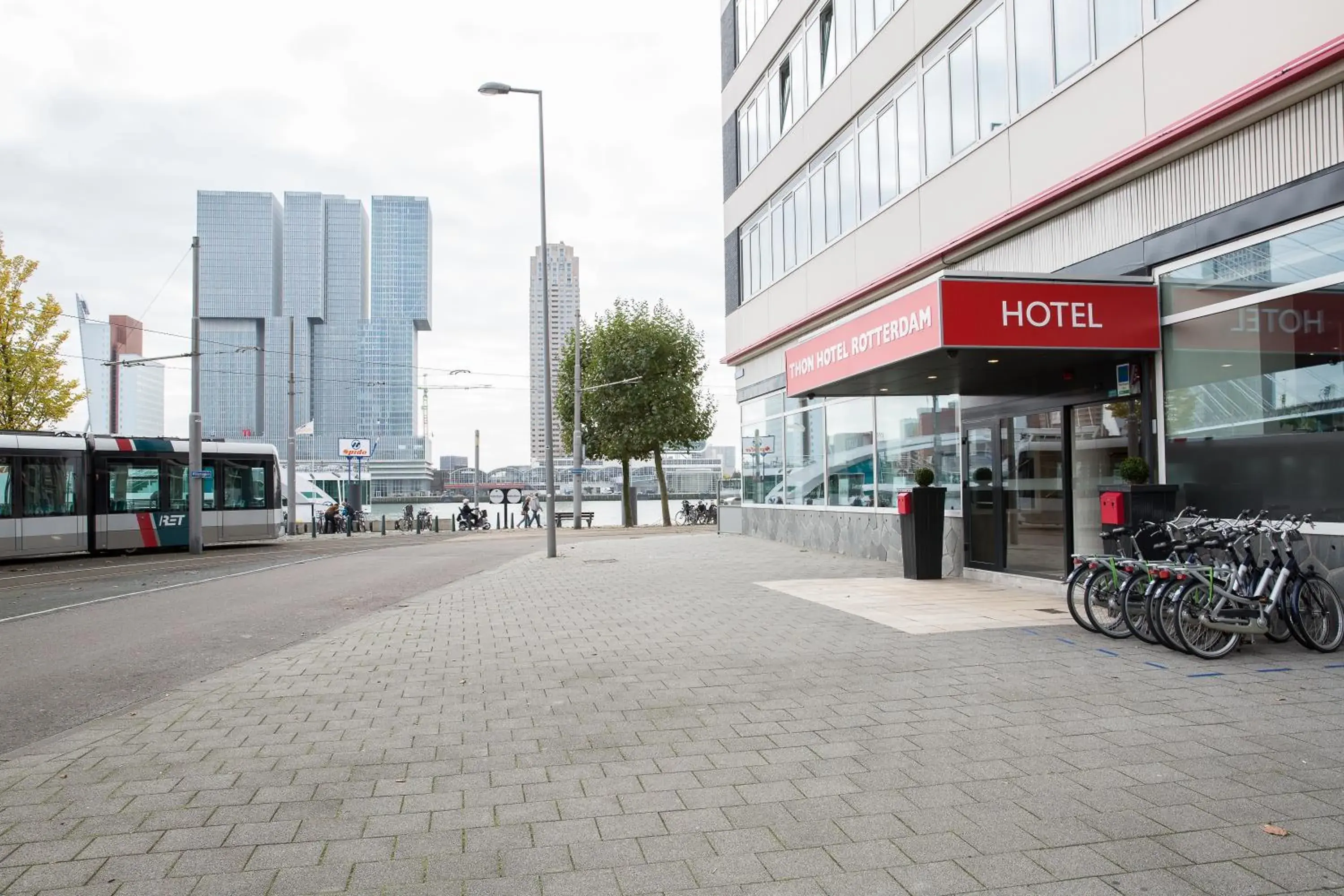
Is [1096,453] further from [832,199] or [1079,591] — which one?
[832,199]

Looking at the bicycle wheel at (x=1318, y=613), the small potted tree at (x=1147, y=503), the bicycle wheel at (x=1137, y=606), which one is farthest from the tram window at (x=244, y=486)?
the bicycle wheel at (x=1318, y=613)

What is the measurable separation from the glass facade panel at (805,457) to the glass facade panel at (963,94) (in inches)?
277

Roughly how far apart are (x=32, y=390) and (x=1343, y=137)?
31.9m

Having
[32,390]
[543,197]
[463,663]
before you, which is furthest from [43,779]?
[32,390]

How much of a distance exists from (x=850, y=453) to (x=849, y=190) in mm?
4986

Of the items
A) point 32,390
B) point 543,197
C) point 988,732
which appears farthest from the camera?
point 32,390

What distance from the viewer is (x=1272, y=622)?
7156 millimetres

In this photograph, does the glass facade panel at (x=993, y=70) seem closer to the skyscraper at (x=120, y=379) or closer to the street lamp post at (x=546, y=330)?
the street lamp post at (x=546, y=330)

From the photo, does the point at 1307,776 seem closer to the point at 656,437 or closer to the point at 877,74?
the point at 877,74

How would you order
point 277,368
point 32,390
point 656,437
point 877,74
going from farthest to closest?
point 277,368
point 656,437
point 32,390
point 877,74

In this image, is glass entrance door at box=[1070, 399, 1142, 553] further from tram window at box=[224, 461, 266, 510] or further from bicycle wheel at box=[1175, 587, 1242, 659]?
tram window at box=[224, 461, 266, 510]

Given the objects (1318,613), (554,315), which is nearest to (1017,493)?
(1318,613)

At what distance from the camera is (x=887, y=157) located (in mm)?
16484

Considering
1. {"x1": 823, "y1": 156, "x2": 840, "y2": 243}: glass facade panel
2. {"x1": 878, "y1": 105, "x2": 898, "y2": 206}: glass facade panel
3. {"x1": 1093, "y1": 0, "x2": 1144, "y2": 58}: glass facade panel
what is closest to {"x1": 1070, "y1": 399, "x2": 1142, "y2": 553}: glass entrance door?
{"x1": 1093, "y1": 0, "x2": 1144, "y2": 58}: glass facade panel
